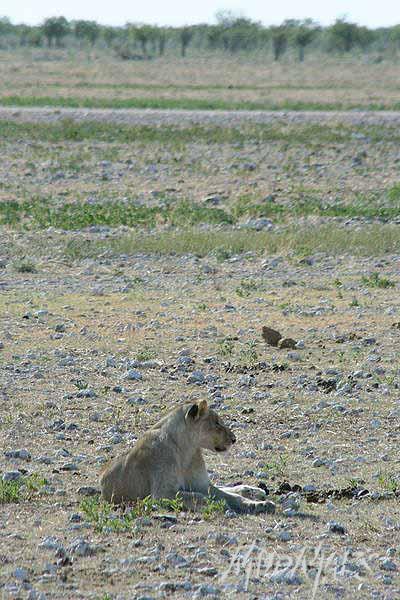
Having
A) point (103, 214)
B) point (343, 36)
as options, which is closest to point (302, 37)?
point (343, 36)

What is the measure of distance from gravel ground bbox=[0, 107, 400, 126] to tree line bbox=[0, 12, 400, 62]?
53.5 m

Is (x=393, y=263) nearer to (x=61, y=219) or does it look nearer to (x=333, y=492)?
(x=61, y=219)

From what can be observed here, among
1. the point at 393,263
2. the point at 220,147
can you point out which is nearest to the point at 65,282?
the point at 393,263

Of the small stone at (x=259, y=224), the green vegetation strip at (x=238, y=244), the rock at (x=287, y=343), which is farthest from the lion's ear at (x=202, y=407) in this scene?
the small stone at (x=259, y=224)

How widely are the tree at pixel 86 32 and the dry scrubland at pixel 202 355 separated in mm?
76649

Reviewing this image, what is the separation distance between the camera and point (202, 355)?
1329cm

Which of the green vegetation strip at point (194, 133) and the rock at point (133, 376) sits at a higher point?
the rock at point (133, 376)

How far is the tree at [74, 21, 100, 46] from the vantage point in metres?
106

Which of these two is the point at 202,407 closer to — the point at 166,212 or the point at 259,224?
the point at 259,224

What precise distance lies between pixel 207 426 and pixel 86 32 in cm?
10103

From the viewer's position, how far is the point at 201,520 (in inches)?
321

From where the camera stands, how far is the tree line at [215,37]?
9674cm

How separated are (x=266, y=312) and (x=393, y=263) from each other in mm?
4484

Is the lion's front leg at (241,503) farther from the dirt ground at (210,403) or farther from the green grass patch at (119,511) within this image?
the green grass patch at (119,511)
